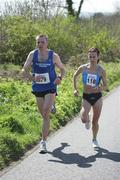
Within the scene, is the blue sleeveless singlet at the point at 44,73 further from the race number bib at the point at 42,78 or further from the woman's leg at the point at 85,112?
the woman's leg at the point at 85,112

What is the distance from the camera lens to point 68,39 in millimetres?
33500

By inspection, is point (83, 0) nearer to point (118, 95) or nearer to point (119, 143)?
point (118, 95)

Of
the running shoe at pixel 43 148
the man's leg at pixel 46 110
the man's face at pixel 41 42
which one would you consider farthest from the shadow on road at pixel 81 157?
the man's face at pixel 41 42

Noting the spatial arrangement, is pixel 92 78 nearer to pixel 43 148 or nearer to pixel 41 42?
pixel 41 42

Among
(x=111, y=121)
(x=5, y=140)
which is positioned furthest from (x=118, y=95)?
(x=5, y=140)

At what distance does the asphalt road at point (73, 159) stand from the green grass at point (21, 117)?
0.27 m

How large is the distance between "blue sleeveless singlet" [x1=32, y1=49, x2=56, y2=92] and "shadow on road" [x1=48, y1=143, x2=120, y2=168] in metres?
1.14

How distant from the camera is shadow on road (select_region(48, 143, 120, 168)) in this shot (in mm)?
9055

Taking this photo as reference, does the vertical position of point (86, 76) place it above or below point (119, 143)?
above

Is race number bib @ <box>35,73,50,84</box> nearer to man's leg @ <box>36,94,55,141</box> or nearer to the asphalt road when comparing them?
man's leg @ <box>36,94,55,141</box>

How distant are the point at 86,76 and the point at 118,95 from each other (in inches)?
452

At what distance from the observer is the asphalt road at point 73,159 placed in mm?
8164

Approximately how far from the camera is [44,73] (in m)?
10.1

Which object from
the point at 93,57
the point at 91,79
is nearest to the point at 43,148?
the point at 91,79
